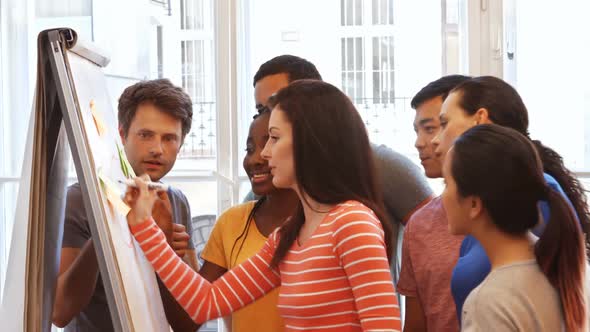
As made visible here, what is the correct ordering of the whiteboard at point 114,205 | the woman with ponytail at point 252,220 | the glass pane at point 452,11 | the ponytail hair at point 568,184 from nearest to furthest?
the whiteboard at point 114,205 < the ponytail hair at point 568,184 < the woman with ponytail at point 252,220 < the glass pane at point 452,11

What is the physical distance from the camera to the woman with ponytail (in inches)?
73.9

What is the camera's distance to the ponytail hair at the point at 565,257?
1.35 metres

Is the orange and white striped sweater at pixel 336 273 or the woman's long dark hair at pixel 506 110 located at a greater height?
the woman's long dark hair at pixel 506 110

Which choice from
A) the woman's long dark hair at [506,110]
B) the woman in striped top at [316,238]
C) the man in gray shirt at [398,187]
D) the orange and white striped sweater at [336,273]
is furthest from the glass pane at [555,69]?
the orange and white striped sweater at [336,273]

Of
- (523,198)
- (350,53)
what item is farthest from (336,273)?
(350,53)

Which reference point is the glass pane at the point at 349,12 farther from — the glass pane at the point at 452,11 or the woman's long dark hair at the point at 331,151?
the woman's long dark hair at the point at 331,151

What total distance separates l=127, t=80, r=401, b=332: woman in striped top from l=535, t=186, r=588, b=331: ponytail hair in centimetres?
29

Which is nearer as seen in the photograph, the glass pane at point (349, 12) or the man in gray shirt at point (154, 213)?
the man in gray shirt at point (154, 213)

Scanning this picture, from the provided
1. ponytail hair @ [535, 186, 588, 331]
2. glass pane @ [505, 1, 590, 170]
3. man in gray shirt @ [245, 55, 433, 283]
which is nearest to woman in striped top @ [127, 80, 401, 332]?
ponytail hair @ [535, 186, 588, 331]

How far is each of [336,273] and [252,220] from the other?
515 millimetres

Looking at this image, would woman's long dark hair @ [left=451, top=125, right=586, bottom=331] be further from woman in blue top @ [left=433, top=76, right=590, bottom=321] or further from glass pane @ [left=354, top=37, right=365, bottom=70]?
Result: glass pane @ [left=354, top=37, right=365, bottom=70]

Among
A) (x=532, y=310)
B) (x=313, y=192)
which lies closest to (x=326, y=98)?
(x=313, y=192)

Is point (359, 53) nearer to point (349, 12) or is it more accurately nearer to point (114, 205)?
point (349, 12)

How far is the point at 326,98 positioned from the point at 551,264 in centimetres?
53
